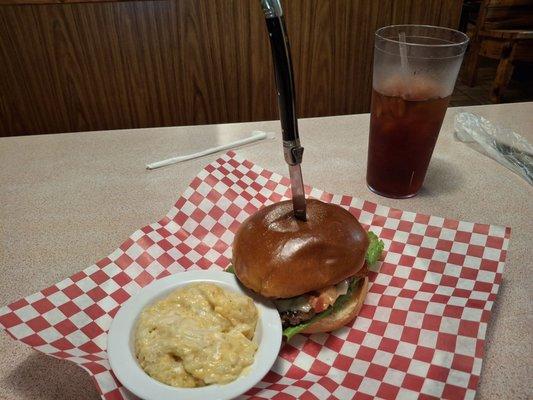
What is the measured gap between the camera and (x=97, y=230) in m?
1.35

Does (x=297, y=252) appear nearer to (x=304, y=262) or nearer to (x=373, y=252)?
(x=304, y=262)

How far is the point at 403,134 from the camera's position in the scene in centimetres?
134

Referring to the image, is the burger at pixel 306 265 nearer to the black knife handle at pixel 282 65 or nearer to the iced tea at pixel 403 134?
the black knife handle at pixel 282 65

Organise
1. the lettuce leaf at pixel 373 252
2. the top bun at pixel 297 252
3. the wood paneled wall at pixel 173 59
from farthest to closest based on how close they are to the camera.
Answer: the wood paneled wall at pixel 173 59 < the lettuce leaf at pixel 373 252 < the top bun at pixel 297 252

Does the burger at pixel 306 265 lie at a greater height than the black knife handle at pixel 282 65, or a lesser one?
lesser

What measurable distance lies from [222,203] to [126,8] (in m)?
2.03

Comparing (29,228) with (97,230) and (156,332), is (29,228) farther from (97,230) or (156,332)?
(156,332)

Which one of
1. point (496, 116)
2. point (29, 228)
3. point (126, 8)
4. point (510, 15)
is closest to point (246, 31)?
point (126, 8)

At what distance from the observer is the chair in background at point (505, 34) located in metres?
4.29

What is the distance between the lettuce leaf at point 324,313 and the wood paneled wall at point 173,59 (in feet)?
7.46

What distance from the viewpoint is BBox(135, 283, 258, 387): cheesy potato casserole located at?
0.85 meters

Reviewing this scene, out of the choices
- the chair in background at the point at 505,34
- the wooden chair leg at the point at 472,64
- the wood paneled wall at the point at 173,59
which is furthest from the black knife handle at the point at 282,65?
the wooden chair leg at the point at 472,64

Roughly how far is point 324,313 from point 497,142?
3.90 feet

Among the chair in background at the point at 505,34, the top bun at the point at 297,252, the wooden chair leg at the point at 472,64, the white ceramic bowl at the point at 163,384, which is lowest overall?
the wooden chair leg at the point at 472,64
